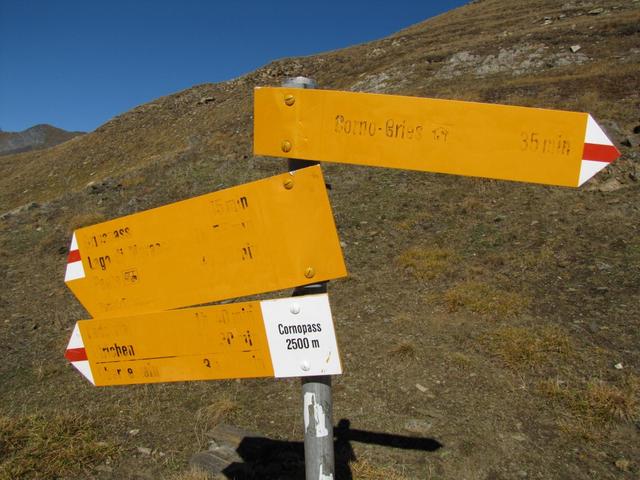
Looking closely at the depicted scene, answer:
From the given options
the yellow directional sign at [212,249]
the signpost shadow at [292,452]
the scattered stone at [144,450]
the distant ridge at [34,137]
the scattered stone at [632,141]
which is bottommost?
the signpost shadow at [292,452]

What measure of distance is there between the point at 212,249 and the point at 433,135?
109cm

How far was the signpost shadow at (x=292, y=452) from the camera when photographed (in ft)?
11.6

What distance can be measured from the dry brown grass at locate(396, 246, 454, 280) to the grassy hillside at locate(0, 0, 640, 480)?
3 centimetres

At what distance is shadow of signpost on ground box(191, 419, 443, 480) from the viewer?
11.6 ft

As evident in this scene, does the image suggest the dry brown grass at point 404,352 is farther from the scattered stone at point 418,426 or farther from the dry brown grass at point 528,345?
the scattered stone at point 418,426

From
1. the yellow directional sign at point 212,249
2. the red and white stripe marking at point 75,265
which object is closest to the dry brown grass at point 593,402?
the yellow directional sign at point 212,249

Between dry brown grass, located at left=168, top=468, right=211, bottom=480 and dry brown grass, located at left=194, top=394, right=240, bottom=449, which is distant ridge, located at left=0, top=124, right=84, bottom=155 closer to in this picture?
dry brown grass, located at left=194, top=394, right=240, bottom=449

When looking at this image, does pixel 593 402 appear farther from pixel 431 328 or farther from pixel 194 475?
pixel 194 475

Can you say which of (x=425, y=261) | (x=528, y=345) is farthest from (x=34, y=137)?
(x=528, y=345)

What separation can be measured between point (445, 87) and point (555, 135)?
50.7ft

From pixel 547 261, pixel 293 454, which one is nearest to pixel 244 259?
pixel 293 454

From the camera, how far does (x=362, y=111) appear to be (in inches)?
75.2

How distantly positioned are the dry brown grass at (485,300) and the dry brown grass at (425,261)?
57 centimetres

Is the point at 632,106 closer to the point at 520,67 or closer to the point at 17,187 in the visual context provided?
the point at 520,67
